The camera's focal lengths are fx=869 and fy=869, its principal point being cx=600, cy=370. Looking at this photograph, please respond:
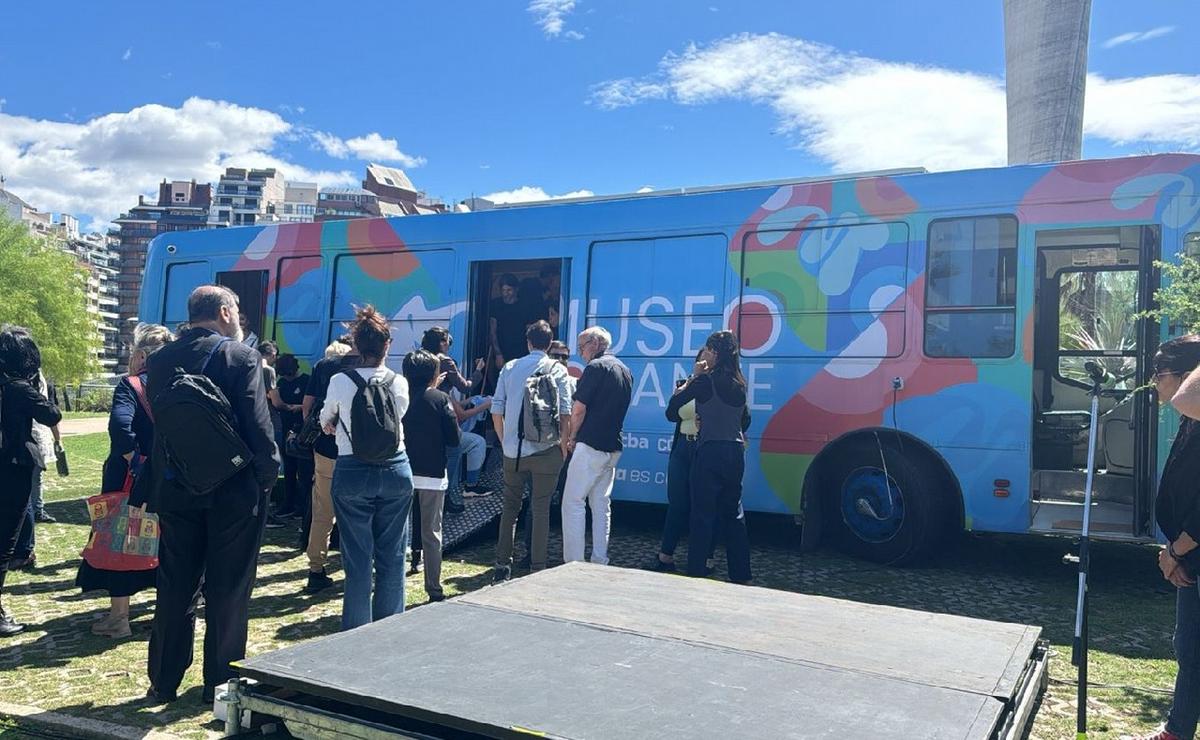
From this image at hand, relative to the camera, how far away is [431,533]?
5930 millimetres

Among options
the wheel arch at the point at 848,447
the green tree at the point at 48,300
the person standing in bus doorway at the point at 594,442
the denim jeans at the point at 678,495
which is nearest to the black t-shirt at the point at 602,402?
the person standing in bus doorway at the point at 594,442

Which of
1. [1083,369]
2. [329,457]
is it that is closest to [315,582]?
[329,457]

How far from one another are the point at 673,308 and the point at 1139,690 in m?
4.71

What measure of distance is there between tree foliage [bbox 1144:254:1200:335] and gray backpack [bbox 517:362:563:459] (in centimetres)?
414

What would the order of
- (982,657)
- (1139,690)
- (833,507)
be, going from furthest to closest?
(833,507) < (1139,690) < (982,657)

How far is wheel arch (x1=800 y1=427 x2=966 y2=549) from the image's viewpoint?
7.03 m

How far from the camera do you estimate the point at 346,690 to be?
230 centimetres

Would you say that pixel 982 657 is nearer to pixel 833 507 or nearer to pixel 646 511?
pixel 833 507

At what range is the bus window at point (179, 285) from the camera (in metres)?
11.1

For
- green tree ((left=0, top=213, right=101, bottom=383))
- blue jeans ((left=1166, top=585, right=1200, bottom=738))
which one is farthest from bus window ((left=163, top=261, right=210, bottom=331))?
green tree ((left=0, top=213, right=101, bottom=383))

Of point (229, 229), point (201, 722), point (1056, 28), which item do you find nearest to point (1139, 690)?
point (201, 722)

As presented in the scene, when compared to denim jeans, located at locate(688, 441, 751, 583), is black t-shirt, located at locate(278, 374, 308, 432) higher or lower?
higher

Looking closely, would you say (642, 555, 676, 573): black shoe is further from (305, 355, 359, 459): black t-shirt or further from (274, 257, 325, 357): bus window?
(274, 257, 325, 357): bus window

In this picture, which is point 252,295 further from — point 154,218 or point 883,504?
point 154,218
